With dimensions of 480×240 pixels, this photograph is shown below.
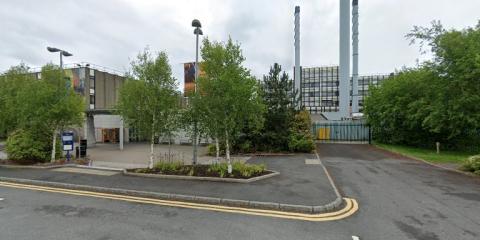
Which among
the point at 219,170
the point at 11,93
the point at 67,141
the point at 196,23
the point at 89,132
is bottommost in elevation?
the point at 219,170

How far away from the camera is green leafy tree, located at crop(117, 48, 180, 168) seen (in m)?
12.2

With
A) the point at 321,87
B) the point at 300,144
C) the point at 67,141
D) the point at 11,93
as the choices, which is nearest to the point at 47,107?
the point at 67,141

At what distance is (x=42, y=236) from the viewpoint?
5430mm

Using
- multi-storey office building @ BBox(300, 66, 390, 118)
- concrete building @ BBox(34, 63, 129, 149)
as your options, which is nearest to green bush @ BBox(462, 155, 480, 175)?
concrete building @ BBox(34, 63, 129, 149)

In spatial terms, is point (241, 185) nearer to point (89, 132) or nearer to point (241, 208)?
point (241, 208)

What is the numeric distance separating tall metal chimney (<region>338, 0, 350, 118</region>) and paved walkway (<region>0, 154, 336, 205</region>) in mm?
42756

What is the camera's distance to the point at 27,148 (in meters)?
15.8

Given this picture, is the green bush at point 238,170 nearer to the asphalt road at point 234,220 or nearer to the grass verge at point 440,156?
the asphalt road at point 234,220

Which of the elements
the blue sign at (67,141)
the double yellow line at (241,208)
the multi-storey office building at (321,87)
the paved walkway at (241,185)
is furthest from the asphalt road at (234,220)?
the multi-storey office building at (321,87)

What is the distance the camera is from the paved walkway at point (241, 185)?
789 centimetres

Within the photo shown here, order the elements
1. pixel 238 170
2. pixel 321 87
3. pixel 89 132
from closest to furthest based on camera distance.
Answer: pixel 238 170 < pixel 89 132 < pixel 321 87

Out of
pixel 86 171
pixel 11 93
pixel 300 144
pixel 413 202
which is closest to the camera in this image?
pixel 413 202

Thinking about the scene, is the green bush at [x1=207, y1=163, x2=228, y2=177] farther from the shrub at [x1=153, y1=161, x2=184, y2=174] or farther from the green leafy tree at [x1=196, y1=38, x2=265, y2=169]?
the shrub at [x1=153, y1=161, x2=184, y2=174]

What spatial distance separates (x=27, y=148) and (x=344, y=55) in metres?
47.6
